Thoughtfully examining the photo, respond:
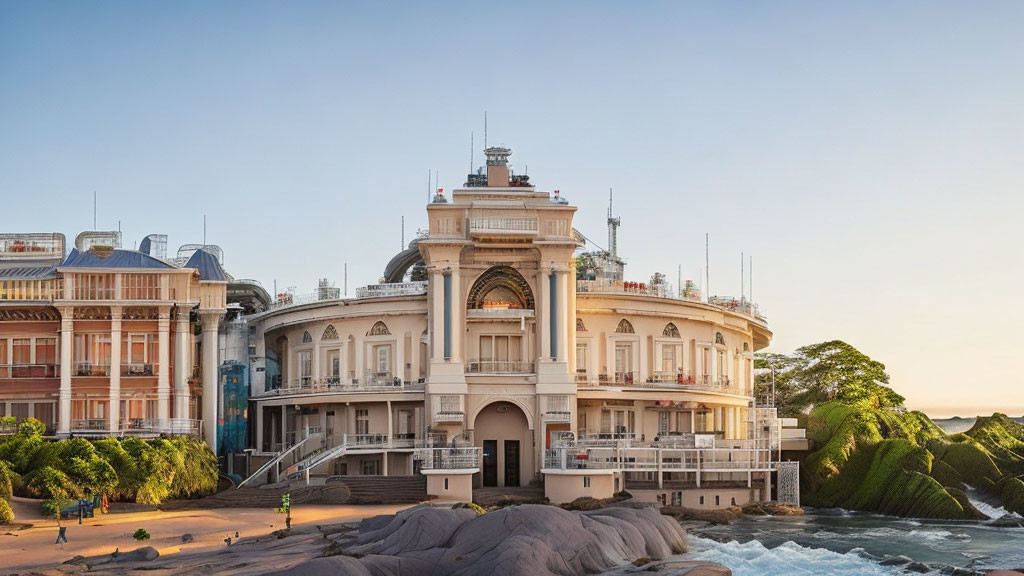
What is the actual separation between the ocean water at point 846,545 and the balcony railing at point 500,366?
13001 millimetres

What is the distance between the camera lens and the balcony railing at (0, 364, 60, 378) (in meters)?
57.5

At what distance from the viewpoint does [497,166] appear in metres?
→ 60.6

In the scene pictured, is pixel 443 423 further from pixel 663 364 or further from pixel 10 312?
pixel 10 312

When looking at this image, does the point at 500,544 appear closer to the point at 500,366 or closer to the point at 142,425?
the point at 500,366

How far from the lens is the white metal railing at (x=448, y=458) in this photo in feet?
170

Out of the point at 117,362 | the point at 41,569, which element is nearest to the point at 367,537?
the point at 41,569

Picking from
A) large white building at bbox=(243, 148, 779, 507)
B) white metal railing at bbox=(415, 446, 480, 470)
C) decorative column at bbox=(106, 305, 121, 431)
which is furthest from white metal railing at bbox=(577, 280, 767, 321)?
decorative column at bbox=(106, 305, 121, 431)

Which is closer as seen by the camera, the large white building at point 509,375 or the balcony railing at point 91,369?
the large white building at point 509,375

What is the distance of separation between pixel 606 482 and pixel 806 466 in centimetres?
1346

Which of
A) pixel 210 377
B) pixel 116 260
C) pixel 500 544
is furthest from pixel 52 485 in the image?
pixel 500 544

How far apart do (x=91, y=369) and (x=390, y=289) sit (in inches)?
591

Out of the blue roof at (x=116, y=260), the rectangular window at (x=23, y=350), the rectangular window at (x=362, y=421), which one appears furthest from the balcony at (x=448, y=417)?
the rectangular window at (x=23, y=350)

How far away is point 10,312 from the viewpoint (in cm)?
5741

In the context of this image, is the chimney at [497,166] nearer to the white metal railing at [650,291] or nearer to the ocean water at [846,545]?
the white metal railing at [650,291]
